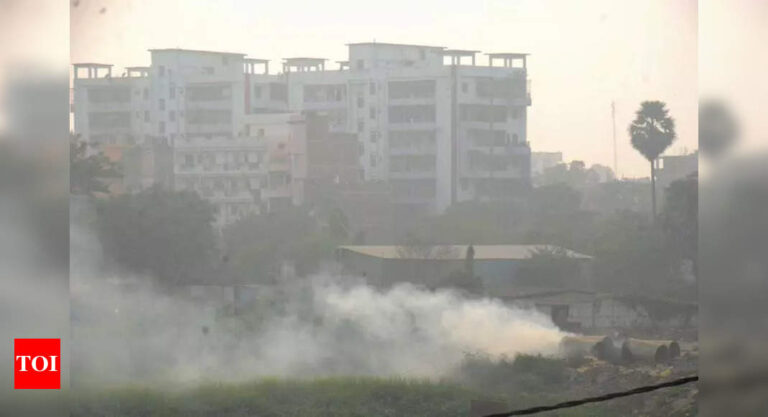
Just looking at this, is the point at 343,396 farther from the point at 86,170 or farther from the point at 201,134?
the point at 86,170

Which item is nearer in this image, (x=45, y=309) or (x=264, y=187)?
(x=45, y=309)

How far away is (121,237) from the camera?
14.1 feet

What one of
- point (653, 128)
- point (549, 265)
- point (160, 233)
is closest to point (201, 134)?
point (160, 233)

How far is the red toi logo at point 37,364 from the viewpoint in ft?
13.2

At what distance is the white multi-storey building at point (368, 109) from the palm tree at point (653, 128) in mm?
393

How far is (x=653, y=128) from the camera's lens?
14.1 ft

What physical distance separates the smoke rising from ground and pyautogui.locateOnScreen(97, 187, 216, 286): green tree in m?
0.07

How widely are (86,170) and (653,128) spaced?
77.7 inches

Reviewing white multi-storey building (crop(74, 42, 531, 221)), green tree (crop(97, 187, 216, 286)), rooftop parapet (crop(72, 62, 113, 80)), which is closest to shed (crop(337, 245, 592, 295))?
white multi-storey building (crop(74, 42, 531, 221))

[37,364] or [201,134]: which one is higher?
[201,134]

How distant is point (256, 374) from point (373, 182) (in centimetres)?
78

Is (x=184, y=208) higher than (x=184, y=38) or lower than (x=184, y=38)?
lower

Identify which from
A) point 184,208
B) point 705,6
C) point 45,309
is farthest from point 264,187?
point 705,6

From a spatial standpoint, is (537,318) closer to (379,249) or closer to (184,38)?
(379,249)
